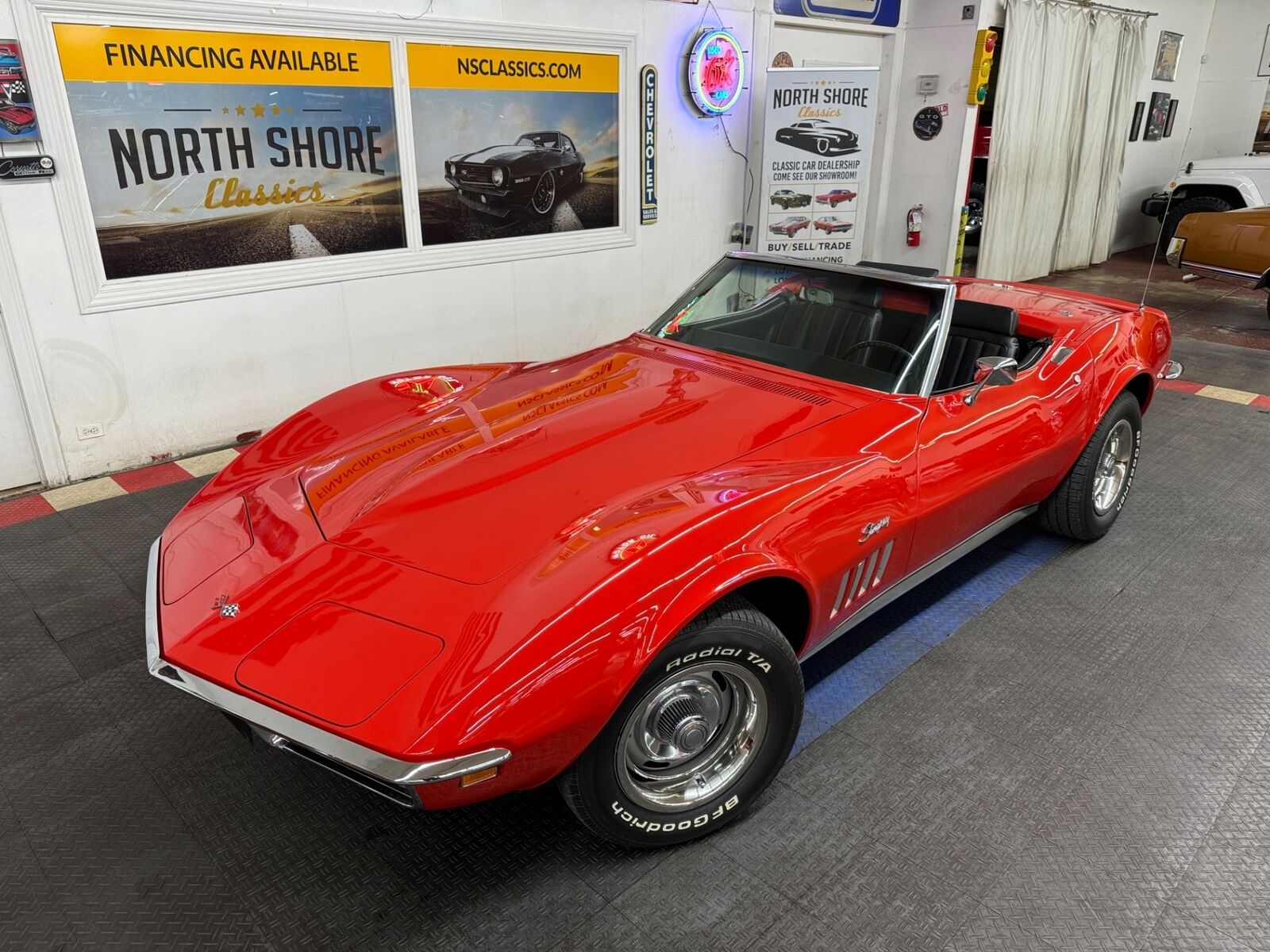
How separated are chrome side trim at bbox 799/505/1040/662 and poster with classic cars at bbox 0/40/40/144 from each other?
4296mm

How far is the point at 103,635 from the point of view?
3.11 meters

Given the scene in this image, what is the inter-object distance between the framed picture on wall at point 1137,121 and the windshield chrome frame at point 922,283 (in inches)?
437

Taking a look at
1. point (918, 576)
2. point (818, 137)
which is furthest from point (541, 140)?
point (918, 576)

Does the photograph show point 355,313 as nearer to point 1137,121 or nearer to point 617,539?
point 617,539

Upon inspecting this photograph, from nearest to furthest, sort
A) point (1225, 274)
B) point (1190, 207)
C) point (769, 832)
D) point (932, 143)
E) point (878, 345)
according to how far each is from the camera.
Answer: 1. point (769, 832)
2. point (878, 345)
3. point (1225, 274)
4. point (932, 143)
5. point (1190, 207)

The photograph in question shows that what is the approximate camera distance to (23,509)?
420 cm

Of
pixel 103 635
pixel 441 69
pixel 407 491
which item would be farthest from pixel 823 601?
pixel 441 69

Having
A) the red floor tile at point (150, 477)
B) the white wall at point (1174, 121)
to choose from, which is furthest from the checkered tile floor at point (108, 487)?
the white wall at point (1174, 121)

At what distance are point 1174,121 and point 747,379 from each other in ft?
44.8

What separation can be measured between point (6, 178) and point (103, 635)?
7.95ft

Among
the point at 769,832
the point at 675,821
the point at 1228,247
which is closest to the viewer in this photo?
the point at 675,821

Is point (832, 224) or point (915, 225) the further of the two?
point (915, 225)

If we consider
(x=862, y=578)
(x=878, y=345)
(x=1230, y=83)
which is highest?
(x=1230, y=83)

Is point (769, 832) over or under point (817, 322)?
under
